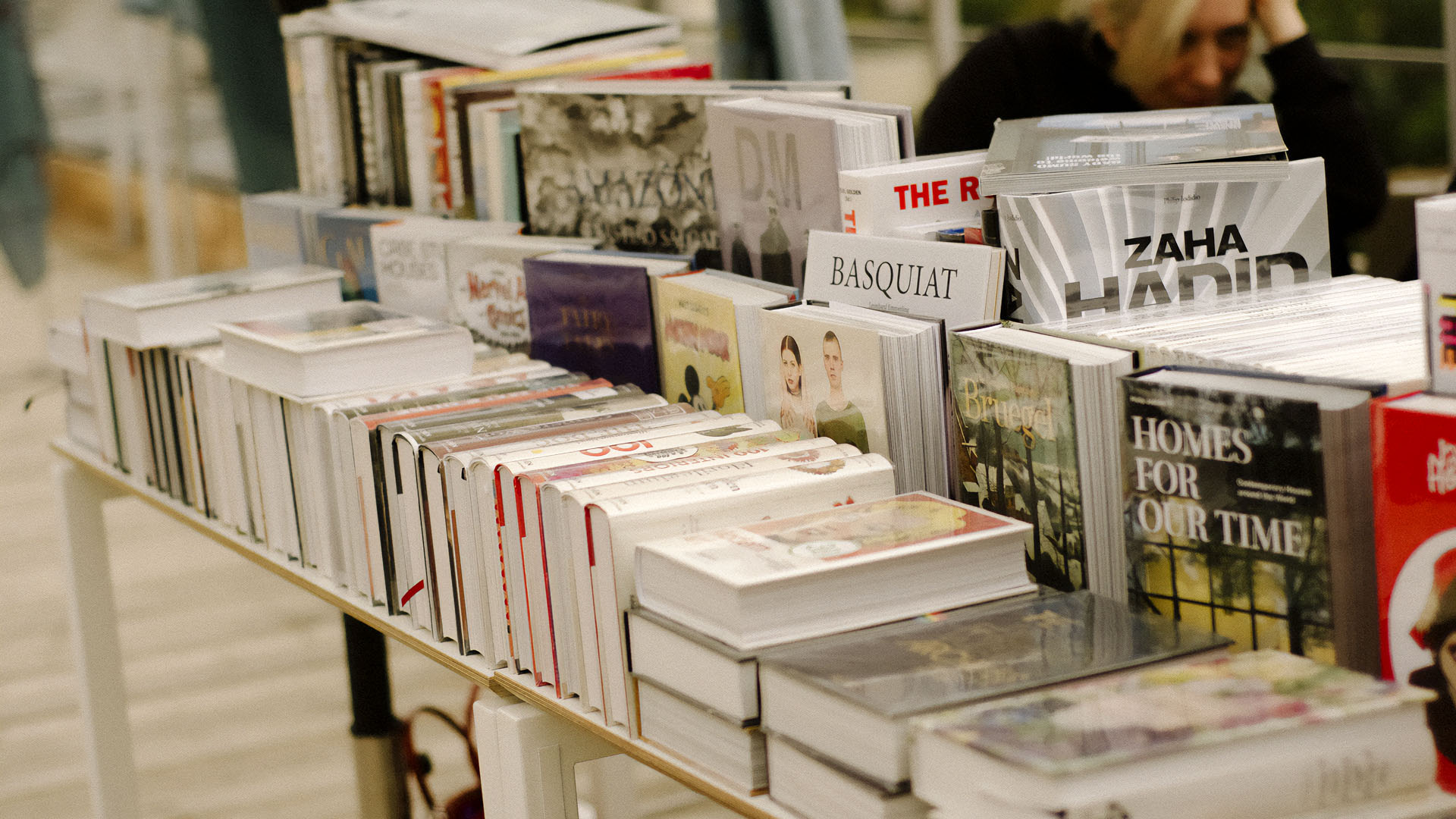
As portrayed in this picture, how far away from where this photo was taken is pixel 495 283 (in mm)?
1645

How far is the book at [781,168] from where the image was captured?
48.6 inches

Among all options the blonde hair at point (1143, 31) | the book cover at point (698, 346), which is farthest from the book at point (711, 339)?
the blonde hair at point (1143, 31)

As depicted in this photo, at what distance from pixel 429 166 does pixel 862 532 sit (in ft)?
3.76

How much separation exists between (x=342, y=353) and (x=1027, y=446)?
0.74 metres

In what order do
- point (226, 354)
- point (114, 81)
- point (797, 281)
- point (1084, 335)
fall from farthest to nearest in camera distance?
point (114, 81), point (226, 354), point (797, 281), point (1084, 335)

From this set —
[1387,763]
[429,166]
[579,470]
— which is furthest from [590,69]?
[1387,763]

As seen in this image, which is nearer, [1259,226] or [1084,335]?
[1084,335]

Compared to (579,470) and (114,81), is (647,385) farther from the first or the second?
(114,81)

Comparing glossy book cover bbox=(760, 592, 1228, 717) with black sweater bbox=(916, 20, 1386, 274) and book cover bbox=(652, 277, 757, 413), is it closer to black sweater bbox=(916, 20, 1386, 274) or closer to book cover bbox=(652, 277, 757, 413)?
book cover bbox=(652, 277, 757, 413)

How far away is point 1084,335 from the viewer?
998mm

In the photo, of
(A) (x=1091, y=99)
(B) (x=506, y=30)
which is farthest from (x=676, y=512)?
(A) (x=1091, y=99)

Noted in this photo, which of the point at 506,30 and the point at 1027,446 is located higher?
the point at 506,30

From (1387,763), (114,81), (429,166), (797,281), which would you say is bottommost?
(1387,763)

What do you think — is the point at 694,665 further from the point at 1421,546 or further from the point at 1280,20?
the point at 1280,20
